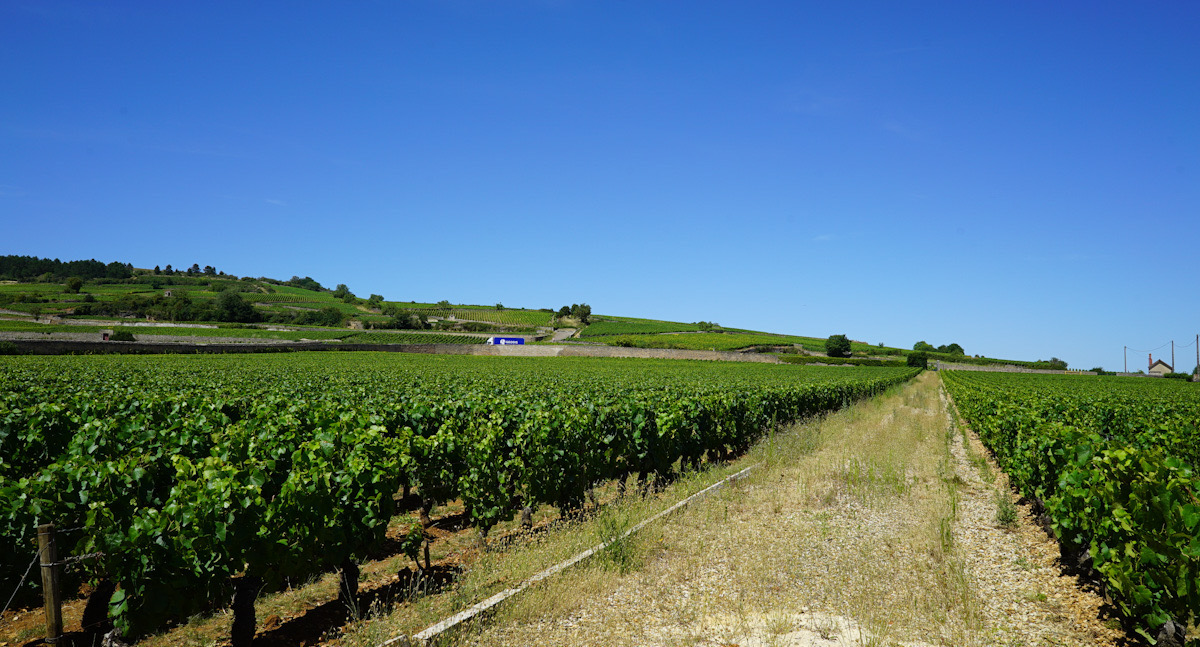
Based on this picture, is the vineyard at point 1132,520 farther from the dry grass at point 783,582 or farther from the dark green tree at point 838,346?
the dark green tree at point 838,346

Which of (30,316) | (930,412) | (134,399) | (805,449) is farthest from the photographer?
(30,316)

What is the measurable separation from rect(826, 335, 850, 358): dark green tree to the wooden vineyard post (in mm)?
101692

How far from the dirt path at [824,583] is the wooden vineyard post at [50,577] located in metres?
3.09

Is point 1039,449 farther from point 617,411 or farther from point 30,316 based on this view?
point 30,316

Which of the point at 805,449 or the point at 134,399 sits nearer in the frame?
the point at 134,399

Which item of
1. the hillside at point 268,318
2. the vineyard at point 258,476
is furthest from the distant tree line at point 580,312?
the vineyard at point 258,476

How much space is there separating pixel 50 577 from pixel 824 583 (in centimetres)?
682

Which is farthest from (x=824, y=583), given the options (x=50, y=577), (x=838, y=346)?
(x=838, y=346)

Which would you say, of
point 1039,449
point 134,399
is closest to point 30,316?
point 134,399

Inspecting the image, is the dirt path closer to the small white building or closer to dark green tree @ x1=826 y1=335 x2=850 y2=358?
dark green tree @ x1=826 y1=335 x2=850 y2=358

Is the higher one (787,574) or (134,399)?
(134,399)

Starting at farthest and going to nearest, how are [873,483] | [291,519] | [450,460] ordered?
[873,483]
[450,460]
[291,519]

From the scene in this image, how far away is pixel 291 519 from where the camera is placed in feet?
18.6

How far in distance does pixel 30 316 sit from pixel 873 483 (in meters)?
117
